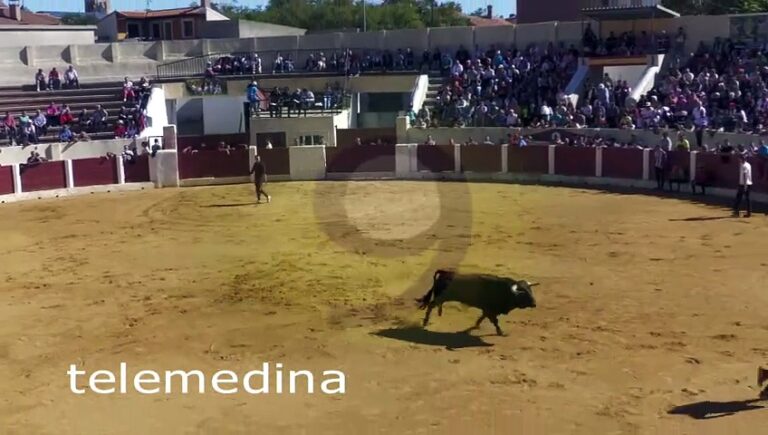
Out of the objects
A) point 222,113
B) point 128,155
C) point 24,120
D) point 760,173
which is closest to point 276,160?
point 128,155

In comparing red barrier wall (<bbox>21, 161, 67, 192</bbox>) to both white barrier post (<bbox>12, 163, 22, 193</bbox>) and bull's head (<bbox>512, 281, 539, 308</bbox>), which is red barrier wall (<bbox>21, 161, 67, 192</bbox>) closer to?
white barrier post (<bbox>12, 163, 22, 193</bbox>)

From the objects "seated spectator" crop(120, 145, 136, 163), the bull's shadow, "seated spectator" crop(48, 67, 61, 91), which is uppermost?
"seated spectator" crop(48, 67, 61, 91)

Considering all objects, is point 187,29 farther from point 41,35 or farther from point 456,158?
point 456,158

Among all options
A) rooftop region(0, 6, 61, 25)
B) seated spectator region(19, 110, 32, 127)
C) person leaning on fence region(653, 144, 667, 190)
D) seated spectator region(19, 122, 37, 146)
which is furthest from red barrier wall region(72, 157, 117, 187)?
rooftop region(0, 6, 61, 25)

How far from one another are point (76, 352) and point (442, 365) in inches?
154

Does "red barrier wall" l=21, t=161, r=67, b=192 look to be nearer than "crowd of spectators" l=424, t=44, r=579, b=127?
Yes

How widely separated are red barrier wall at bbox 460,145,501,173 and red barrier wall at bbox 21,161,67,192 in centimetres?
1071

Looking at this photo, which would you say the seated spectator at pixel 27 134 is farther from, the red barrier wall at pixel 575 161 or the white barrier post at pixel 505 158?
the red barrier wall at pixel 575 161

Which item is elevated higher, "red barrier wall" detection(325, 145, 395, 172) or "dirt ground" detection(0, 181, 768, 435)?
"red barrier wall" detection(325, 145, 395, 172)

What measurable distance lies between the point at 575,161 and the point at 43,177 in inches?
543

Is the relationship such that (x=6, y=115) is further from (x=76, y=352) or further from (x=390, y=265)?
(x=76, y=352)

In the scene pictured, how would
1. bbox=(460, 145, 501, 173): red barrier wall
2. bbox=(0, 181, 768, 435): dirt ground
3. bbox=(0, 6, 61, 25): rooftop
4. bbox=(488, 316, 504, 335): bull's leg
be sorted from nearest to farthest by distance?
bbox=(0, 181, 768, 435): dirt ground → bbox=(488, 316, 504, 335): bull's leg → bbox=(460, 145, 501, 173): red barrier wall → bbox=(0, 6, 61, 25): rooftop

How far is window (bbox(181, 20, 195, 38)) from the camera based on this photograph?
148 ft

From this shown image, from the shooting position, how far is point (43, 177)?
2425 cm
